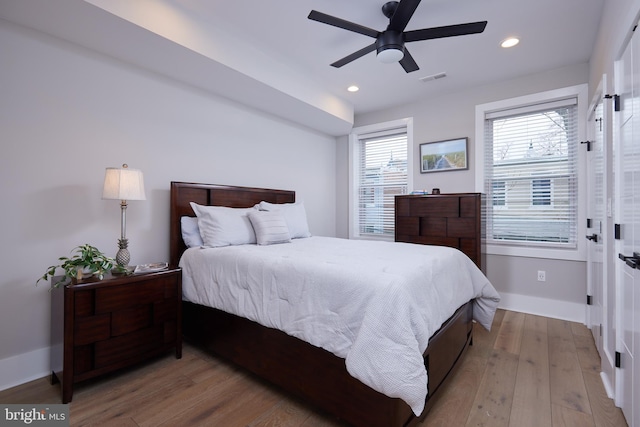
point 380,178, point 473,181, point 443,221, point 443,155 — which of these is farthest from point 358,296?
point 380,178

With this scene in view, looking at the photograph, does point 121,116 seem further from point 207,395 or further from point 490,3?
point 490,3

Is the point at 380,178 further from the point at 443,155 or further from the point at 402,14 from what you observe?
the point at 402,14

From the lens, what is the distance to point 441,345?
1.72 meters

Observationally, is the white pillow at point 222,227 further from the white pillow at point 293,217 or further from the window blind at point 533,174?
the window blind at point 533,174

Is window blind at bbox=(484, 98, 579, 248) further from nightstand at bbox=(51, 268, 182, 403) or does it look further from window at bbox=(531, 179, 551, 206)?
nightstand at bbox=(51, 268, 182, 403)

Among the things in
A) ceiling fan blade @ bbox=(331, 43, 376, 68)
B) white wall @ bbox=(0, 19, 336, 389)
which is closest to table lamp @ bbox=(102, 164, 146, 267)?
white wall @ bbox=(0, 19, 336, 389)

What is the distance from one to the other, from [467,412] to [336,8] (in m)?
2.87

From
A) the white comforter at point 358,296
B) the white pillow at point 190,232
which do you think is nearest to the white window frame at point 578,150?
Result: the white comforter at point 358,296

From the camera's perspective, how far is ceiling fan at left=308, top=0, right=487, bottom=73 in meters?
1.91

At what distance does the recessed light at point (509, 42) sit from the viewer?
2.62 m

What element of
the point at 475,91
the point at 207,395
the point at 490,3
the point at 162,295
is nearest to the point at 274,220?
the point at 162,295

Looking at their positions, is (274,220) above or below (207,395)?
above

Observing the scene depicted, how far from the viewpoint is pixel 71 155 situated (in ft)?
7.22

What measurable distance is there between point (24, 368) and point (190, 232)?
1399 mm
